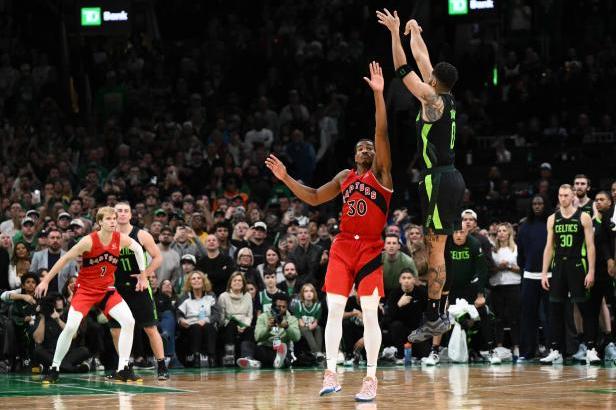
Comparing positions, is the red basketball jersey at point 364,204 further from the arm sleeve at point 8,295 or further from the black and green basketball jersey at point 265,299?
the arm sleeve at point 8,295

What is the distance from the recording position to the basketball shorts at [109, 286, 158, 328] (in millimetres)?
14953

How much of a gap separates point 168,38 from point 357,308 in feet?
41.9

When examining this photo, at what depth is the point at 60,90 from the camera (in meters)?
26.3

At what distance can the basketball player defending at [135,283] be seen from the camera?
14766 millimetres

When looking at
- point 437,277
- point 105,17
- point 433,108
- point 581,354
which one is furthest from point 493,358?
point 105,17

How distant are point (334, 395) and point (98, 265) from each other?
152 inches

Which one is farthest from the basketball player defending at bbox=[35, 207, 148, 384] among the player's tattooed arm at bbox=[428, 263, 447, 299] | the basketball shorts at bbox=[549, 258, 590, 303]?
the basketball shorts at bbox=[549, 258, 590, 303]

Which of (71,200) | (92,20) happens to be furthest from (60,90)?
(71,200)

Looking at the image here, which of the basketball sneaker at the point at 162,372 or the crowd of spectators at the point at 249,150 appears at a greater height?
the crowd of spectators at the point at 249,150

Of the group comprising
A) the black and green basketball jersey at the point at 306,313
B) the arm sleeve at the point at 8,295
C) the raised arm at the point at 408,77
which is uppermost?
the raised arm at the point at 408,77

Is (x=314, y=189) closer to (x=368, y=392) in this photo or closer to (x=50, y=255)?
(x=368, y=392)

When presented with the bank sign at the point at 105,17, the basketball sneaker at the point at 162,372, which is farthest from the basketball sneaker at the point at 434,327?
the bank sign at the point at 105,17

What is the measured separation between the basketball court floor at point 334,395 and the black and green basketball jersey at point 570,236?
166 centimetres

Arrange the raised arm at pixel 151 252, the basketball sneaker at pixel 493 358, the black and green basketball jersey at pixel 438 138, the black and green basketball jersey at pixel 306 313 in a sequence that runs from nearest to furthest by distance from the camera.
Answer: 1. the black and green basketball jersey at pixel 438 138
2. the raised arm at pixel 151 252
3. the basketball sneaker at pixel 493 358
4. the black and green basketball jersey at pixel 306 313
